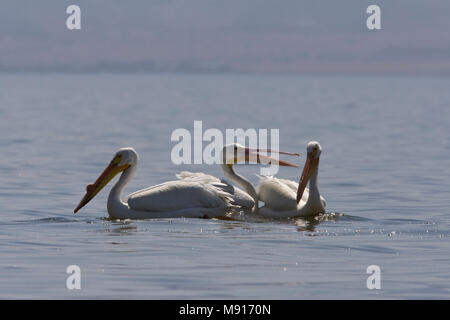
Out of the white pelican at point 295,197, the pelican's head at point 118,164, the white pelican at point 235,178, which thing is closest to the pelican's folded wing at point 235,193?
the white pelican at point 235,178

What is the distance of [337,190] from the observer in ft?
51.9

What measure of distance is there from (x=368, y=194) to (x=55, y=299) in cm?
824

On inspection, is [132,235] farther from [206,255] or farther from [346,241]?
[346,241]

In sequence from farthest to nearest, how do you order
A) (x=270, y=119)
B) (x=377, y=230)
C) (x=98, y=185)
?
(x=270, y=119), (x=98, y=185), (x=377, y=230)

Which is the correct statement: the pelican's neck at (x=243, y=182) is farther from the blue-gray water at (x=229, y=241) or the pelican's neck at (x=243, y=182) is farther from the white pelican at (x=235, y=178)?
the blue-gray water at (x=229, y=241)

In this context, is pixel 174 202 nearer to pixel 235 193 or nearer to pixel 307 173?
pixel 235 193

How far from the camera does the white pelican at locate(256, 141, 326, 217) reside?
40.3 feet

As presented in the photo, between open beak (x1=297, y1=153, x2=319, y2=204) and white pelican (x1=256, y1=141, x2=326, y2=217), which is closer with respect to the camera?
white pelican (x1=256, y1=141, x2=326, y2=217)

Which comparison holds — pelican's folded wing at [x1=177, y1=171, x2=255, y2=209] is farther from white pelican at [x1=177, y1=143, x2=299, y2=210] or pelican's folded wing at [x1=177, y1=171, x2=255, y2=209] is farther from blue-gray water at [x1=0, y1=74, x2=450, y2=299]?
blue-gray water at [x1=0, y1=74, x2=450, y2=299]

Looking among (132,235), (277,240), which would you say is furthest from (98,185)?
(277,240)

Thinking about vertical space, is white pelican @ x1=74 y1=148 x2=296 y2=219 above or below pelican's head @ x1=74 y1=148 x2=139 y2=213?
below

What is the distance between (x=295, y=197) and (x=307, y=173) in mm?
362

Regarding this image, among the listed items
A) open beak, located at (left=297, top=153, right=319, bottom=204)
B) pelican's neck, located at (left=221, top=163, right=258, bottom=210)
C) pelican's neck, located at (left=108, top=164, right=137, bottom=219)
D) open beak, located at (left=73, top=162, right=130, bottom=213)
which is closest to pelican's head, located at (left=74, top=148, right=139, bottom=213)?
open beak, located at (left=73, top=162, right=130, bottom=213)
